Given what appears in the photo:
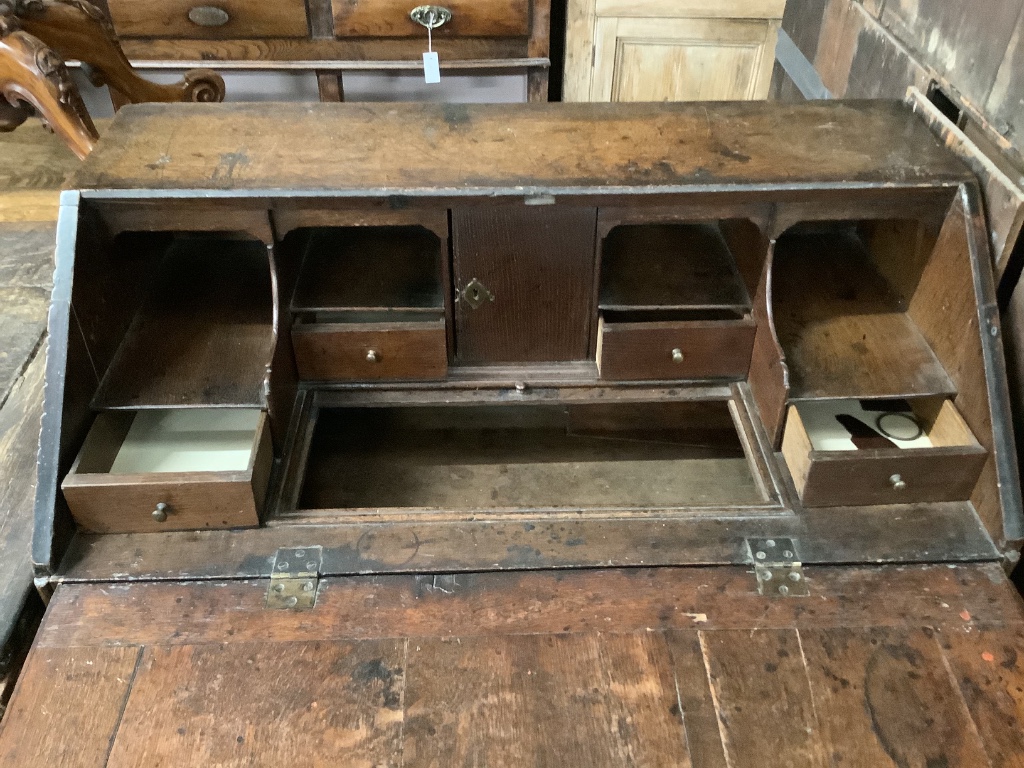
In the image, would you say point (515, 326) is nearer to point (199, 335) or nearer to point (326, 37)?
point (199, 335)

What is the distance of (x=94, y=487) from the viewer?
109 cm

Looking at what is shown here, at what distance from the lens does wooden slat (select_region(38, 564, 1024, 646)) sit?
1.04 meters

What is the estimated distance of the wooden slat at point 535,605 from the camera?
3.41 feet

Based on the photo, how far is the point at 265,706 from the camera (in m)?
0.96

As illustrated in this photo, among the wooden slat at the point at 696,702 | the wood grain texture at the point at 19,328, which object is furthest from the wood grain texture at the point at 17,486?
the wooden slat at the point at 696,702

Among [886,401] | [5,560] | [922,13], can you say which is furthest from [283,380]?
[922,13]

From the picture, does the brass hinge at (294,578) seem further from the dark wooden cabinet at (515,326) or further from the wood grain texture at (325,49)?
the wood grain texture at (325,49)

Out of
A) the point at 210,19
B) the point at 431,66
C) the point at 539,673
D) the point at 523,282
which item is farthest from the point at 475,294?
the point at 210,19

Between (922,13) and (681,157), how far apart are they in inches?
20.8

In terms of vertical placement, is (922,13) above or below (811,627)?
above

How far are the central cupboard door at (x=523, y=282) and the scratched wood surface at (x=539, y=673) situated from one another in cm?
41

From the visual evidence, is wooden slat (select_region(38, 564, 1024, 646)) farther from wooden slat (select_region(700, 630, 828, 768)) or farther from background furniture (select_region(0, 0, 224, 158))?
background furniture (select_region(0, 0, 224, 158))

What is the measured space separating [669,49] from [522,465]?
152cm

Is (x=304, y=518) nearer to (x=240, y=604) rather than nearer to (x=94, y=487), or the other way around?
(x=240, y=604)
